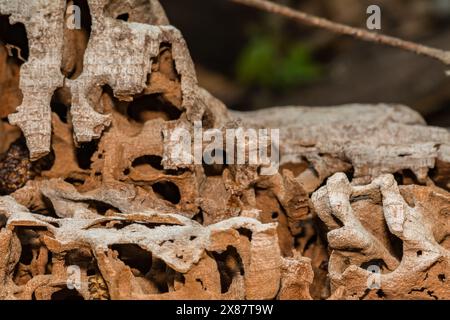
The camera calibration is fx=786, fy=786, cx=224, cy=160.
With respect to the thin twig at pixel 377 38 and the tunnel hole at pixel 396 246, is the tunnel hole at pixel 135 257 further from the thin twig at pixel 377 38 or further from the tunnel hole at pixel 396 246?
the thin twig at pixel 377 38

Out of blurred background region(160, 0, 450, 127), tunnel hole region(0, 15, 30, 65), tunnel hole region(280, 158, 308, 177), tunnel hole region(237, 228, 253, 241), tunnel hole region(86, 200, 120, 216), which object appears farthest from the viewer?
blurred background region(160, 0, 450, 127)

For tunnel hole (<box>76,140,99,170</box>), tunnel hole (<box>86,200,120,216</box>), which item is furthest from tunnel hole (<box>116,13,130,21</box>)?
tunnel hole (<box>86,200,120,216</box>)

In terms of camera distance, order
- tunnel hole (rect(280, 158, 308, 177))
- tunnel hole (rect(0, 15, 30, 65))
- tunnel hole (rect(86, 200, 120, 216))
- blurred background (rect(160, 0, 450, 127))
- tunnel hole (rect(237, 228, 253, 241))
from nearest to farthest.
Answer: tunnel hole (rect(237, 228, 253, 241)) → tunnel hole (rect(86, 200, 120, 216)) → tunnel hole (rect(0, 15, 30, 65)) → tunnel hole (rect(280, 158, 308, 177)) → blurred background (rect(160, 0, 450, 127))

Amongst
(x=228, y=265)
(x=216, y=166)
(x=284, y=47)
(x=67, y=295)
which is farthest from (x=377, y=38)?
(x=284, y=47)

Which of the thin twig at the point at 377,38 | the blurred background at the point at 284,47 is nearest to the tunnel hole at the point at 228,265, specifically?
the thin twig at the point at 377,38

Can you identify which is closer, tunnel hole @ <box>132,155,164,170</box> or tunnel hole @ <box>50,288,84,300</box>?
tunnel hole @ <box>50,288,84,300</box>

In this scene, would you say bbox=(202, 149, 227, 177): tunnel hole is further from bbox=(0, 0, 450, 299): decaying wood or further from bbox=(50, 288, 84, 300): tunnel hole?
bbox=(50, 288, 84, 300): tunnel hole
